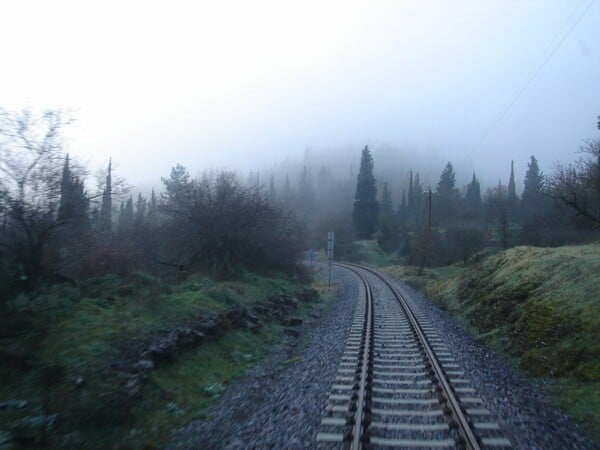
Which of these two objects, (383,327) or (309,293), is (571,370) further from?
(309,293)

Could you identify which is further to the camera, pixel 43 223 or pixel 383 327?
pixel 383 327

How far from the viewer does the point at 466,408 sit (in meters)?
6.97

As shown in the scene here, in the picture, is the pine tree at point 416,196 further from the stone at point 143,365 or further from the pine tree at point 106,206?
the stone at point 143,365

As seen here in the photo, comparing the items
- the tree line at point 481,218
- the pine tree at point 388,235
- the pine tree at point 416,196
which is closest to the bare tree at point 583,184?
the tree line at point 481,218

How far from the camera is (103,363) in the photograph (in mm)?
7668

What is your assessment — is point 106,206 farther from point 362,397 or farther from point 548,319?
point 548,319

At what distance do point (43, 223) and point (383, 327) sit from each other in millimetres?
10205

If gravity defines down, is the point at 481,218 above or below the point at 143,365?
above

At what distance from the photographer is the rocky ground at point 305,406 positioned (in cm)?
616

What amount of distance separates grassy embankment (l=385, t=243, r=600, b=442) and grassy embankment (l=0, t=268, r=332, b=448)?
6.35m

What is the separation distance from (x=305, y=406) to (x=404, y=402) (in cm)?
162

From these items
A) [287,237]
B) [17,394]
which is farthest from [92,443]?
[287,237]

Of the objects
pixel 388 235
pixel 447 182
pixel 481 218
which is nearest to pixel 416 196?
pixel 447 182

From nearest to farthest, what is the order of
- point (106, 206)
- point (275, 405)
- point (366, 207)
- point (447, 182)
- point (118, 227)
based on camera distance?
point (275, 405) < point (106, 206) < point (118, 227) < point (366, 207) < point (447, 182)
